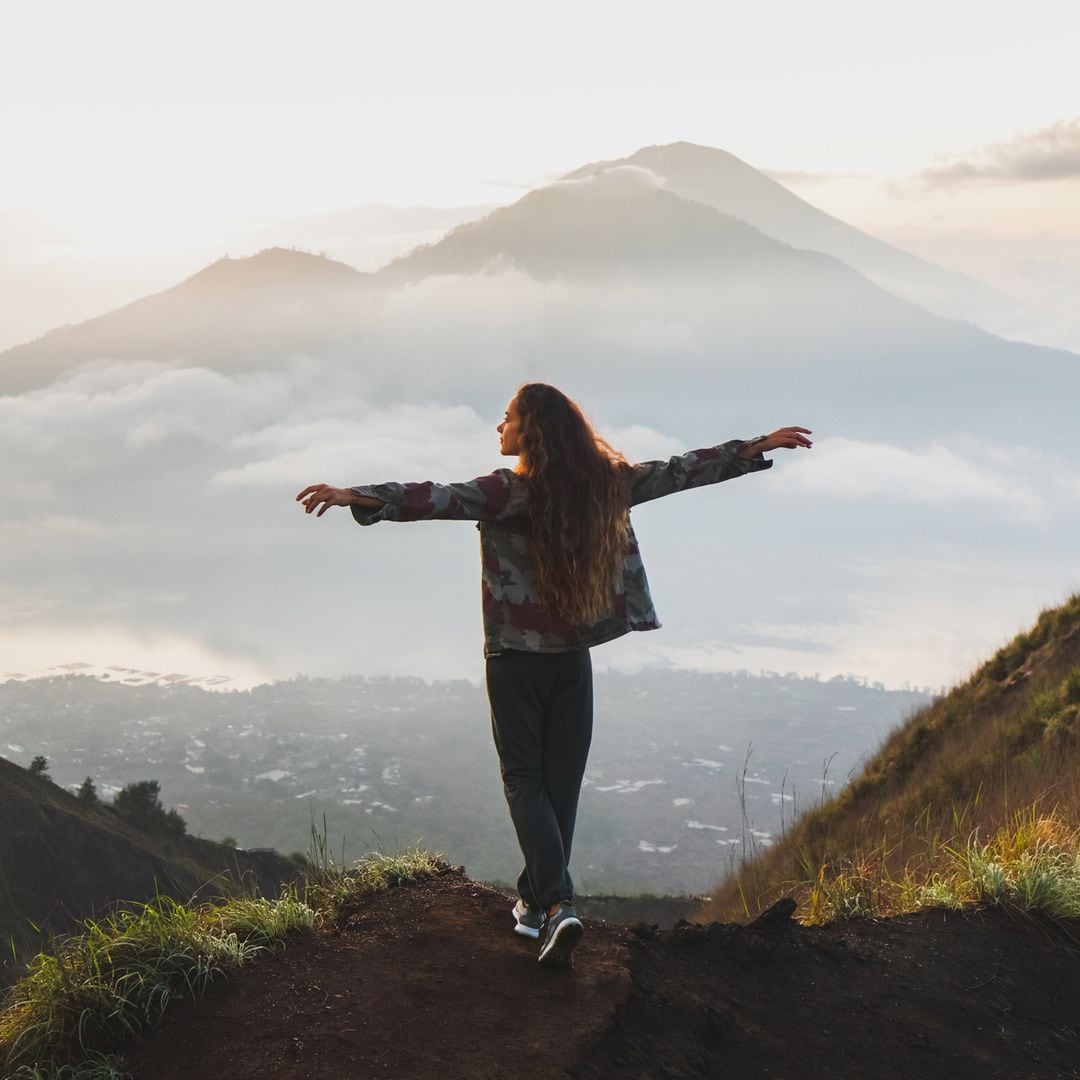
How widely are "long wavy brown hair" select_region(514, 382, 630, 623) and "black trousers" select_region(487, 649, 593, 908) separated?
0.86ft

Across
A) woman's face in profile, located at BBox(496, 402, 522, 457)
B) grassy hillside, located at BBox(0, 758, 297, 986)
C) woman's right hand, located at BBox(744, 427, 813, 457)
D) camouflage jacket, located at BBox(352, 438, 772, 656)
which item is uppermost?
woman's face in profile, located at BBox(496, 402, 522, 457)

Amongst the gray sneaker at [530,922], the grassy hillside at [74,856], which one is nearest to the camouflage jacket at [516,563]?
the gray sneaker at [530,922]

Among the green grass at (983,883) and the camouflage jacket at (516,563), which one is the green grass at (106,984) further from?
the green grass at (983,883)

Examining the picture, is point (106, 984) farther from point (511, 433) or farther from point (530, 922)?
point (511, 433)

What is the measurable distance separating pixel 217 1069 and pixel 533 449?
8.09 ft

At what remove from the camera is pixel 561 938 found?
14.4 ft

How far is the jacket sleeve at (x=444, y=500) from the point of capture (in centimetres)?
411

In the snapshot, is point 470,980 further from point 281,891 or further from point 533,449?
point 533,449

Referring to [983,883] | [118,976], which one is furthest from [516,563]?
[983,883]

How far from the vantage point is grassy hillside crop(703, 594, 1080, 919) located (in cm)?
629

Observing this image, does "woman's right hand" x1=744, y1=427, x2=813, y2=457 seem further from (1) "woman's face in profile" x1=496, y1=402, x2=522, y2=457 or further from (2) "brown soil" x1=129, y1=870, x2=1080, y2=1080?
(2) "brown soil" x1=129, y1=870, x2=1080, y2=1080

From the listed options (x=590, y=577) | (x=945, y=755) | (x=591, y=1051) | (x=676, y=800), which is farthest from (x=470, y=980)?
(x=676, y=800)

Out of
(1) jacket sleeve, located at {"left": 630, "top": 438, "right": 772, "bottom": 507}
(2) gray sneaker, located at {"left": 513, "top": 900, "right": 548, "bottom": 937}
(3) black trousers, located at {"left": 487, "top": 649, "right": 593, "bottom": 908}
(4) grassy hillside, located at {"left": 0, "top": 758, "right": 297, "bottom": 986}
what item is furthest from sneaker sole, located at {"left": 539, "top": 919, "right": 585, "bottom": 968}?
(4) grassy hillside, located at {"left": 0, "top": 758, "right": 297, "bottom": 986}

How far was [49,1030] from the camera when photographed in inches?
158
